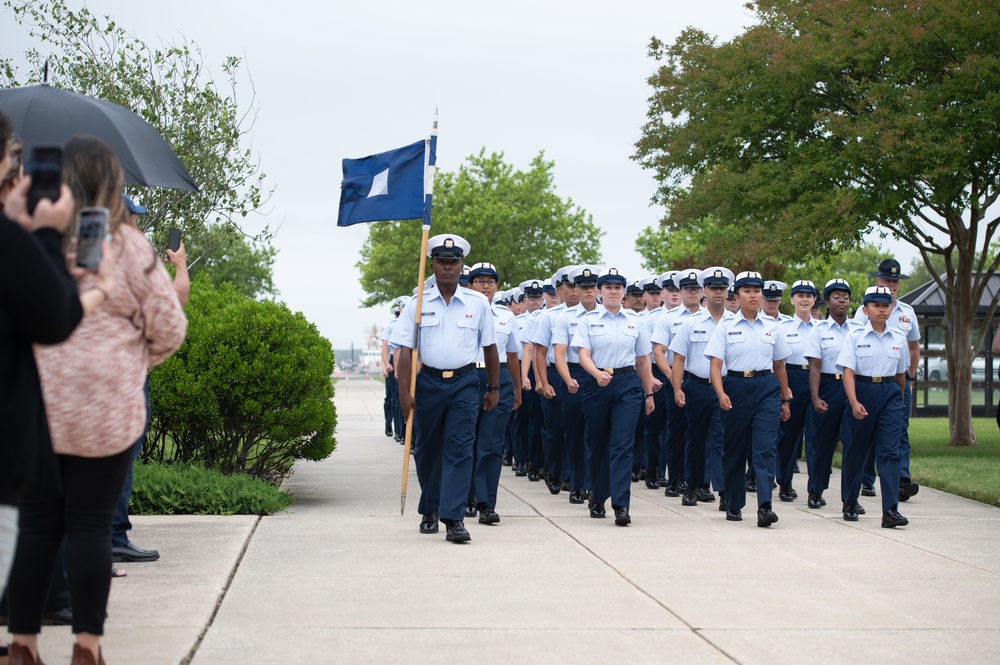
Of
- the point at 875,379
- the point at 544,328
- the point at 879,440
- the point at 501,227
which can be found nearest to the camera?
the point at 879,440

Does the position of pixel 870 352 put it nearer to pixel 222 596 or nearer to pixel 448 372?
pixel 448 372

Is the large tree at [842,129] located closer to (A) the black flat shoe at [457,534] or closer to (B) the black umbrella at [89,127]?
(A) the black flat shoe at [457,534]

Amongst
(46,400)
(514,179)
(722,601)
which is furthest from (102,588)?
(514,179)

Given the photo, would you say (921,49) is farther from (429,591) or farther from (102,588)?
(102,588)

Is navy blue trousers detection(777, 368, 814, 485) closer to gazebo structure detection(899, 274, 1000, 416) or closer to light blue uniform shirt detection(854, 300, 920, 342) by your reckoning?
light blue uniform shirt detection(854, 300, 920, 342)

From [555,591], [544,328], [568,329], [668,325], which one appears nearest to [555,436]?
[544,328]

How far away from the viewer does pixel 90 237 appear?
439 cm

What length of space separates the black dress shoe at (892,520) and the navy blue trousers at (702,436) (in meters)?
2.05

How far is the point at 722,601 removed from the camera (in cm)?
693

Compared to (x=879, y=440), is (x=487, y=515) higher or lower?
lower

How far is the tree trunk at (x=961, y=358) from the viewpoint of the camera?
20.1m

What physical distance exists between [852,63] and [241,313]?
1156cm

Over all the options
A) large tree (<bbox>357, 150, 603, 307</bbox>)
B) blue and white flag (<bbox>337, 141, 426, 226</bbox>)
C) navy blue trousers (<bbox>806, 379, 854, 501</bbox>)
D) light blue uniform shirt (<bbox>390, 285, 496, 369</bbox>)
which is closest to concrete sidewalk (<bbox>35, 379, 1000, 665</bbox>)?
navy blue trousers (<bbox>806, 379, 854, 501</bbox>)

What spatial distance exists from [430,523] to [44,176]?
5.72m
